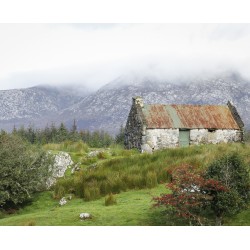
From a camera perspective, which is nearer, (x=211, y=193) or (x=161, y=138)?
(x=211, y=193)

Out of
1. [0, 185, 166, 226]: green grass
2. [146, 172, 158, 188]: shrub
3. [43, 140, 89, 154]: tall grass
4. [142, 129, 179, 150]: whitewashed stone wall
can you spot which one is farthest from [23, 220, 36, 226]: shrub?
[142, 129, 179, 150]: whitewashed stone wall

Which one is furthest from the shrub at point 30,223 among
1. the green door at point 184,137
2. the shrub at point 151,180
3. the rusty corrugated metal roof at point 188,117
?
the green door at point 184,137

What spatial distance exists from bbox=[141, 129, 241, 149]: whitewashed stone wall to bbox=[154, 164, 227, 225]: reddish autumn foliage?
803 inches

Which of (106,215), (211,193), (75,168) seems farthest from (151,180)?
(75,168)

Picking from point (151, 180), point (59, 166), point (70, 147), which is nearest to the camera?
point (151, 180)

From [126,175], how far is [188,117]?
18.0 meters

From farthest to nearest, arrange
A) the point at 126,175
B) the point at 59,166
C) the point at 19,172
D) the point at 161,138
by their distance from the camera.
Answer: the point at 161,138, the point at 59,166, the point at 126,175, the point at 19,172

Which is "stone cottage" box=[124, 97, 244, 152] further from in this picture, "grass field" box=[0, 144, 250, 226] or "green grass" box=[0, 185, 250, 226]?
"green grass" box=[0, 185, 250, 226]

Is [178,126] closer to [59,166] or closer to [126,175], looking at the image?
[59,166]

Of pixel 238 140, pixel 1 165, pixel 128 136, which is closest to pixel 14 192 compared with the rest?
pixel 1 165

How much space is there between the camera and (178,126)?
3444 cm

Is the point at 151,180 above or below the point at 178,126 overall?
below

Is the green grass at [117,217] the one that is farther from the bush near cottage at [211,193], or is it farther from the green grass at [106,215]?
the bush near cottage at [211,193]

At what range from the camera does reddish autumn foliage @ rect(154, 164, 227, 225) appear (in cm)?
1234
